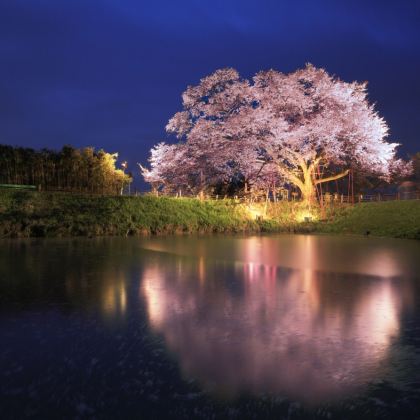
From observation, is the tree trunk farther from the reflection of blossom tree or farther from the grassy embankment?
the reflection of blossom tree

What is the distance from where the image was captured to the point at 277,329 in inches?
209

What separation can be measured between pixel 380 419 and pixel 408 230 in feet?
71.1

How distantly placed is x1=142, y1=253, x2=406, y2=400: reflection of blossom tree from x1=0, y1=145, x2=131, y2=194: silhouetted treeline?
2121cm

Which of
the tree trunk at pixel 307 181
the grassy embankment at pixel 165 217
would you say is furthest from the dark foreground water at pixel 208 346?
the tree trunk at pixel 307 181

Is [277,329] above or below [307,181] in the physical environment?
below

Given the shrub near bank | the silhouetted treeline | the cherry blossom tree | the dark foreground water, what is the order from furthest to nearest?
the cherry blossom tree
the silhouetted treeline
the shrub near bank
the dark foreground water

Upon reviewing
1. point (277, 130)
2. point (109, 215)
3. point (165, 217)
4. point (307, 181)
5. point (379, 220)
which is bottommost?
point (379, 220)

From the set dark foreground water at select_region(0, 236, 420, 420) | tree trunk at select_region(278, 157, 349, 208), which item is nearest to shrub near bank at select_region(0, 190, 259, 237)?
tree trunk at select_region(278, 157, 349, 208)

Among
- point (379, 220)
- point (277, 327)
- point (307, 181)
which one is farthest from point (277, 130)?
point (277, 327)

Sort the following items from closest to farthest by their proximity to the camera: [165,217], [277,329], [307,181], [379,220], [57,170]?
[277,329], [165,217], [379,220], [57,170], [307,181]

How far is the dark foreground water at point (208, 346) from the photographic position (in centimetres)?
332

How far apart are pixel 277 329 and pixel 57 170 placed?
26.2 metres

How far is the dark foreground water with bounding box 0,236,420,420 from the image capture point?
332 cm

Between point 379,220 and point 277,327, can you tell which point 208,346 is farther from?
point 379,220
